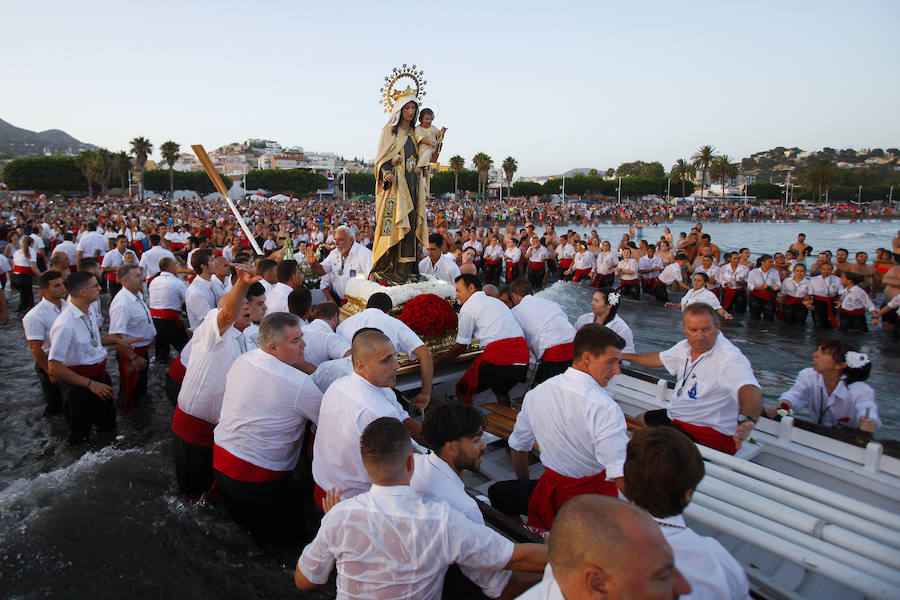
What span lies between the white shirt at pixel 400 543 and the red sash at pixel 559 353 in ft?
12.9

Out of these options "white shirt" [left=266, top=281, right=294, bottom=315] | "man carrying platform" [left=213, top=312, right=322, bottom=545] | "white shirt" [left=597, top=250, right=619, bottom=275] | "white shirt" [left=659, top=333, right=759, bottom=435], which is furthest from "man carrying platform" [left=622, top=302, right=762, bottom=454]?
"white shirt" [left=597, top=250, right=619, bottom=275]

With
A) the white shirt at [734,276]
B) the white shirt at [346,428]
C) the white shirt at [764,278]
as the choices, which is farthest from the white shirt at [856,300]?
the white shirt at [346,428]

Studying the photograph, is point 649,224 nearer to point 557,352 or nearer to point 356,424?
point 557,352

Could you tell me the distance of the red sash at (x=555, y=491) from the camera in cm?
325

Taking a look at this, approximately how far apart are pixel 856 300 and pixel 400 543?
1358 cm

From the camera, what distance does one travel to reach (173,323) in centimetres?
817

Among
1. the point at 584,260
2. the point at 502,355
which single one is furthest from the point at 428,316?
the point at 584,260

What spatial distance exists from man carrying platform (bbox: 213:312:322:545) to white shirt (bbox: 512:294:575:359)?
3328mm

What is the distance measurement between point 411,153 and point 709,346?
17.7 feet

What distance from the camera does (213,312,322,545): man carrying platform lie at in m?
3.53

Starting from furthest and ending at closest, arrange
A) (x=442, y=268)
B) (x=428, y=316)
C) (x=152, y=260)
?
(x=152, y=260) < (x=442, y=268) < (x=428, y=316)

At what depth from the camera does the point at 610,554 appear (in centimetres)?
152

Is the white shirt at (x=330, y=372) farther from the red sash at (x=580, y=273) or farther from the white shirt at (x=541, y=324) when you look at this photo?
the red sash at (x=580, y=273)

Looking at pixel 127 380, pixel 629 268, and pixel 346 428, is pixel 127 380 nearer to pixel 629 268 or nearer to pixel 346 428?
pixel 346 428
